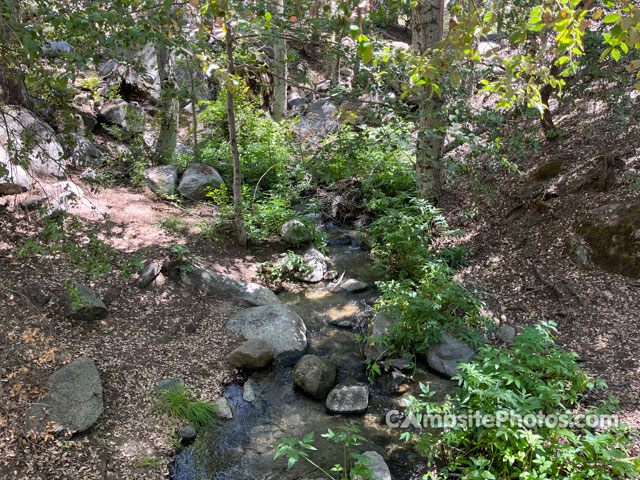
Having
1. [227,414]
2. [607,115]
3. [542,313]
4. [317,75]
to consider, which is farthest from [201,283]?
[317,75]

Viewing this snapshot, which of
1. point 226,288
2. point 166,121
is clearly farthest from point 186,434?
point 166,121

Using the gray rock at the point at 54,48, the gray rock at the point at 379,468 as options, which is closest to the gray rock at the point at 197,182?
the gray rock at the point at 54,48

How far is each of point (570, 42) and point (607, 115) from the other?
705 centimetres

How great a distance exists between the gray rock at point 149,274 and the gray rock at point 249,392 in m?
2.14

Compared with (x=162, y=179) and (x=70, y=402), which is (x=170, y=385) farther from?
(x=162, y=179)

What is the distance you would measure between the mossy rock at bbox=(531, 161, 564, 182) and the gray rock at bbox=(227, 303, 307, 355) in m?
4.81

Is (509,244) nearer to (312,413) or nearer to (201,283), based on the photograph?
(312,413)

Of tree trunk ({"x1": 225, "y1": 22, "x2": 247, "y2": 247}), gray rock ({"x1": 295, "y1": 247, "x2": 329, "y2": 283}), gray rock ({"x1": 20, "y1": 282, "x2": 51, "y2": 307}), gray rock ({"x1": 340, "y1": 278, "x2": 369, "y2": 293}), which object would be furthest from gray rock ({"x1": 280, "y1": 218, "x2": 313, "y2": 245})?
gray rock ({"x1": 20, "y1": 282, "x2": 51, "y2": 307})

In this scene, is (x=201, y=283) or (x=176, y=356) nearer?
Result: (x=176, y=356)

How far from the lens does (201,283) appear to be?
626cm

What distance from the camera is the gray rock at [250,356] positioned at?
16.5 feet

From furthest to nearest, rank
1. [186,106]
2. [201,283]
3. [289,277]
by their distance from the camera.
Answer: [186,106] → [289,277] → [201,283]

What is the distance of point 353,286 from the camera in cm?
694

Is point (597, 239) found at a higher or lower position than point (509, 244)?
higher
